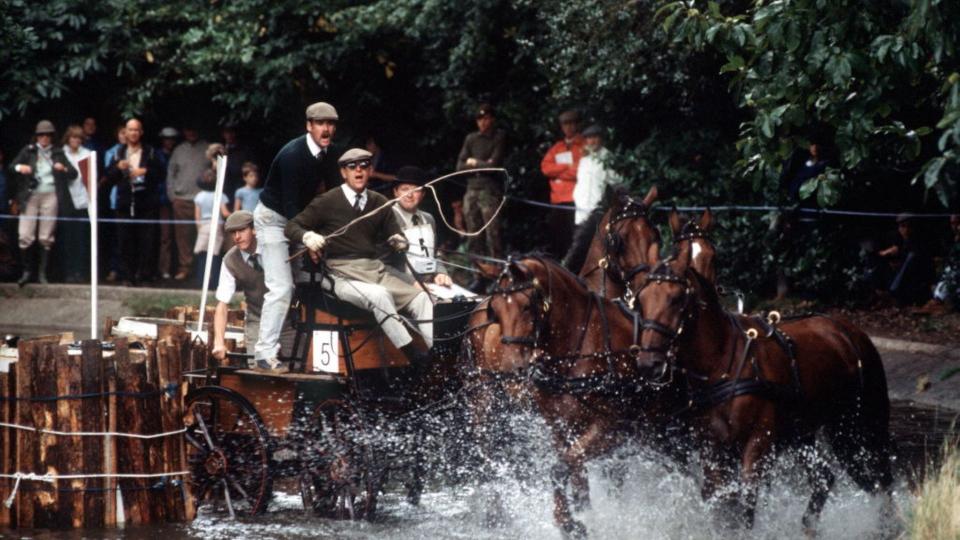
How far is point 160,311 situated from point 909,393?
9.28m

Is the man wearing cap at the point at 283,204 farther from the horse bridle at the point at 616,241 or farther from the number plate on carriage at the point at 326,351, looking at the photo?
the horse bridle at the point at 616,241

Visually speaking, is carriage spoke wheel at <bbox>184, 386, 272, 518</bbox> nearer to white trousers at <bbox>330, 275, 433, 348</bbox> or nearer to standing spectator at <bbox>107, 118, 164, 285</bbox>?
white trousers at <bbox>330, 275, 433, 348</bbox>

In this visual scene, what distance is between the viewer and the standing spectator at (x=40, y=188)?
2098 cm

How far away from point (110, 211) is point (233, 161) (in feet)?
6.20

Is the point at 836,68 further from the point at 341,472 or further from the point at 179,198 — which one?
the point at 179,198

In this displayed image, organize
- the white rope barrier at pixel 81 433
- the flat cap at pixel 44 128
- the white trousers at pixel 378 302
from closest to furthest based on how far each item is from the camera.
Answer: the white rope barrier at pixel 81 433 < the white trousers at pixel 378 302 < the flat cap at pixel 44 128

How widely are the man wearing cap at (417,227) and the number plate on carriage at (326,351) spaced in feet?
5.29

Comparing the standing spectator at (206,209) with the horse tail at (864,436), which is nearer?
the horse tail at (864,436)

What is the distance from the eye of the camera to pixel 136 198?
21469 millimetres

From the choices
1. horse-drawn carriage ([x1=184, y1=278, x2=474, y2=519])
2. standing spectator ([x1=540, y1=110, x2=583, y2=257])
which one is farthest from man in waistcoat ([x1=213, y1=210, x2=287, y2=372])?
standing spectator ([x1=540, y1=110, x2=583, y2=257])

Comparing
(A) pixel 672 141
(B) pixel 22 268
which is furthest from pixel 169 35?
(A) pixel 672 141

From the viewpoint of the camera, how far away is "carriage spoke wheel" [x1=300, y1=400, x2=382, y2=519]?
1063 centimetres

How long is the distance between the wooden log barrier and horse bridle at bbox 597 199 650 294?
3240 mm

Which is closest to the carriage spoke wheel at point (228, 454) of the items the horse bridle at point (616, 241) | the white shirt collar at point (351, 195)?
the white shirt collar at point (351, 195)
